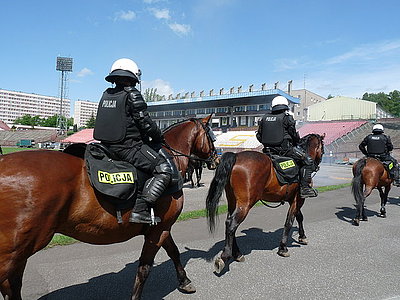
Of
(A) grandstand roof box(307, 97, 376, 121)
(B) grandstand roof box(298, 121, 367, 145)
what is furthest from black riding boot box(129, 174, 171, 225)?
(A) grandstand roof box(307, 97, 376, 121)

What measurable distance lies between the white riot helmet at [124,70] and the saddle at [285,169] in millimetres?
3141

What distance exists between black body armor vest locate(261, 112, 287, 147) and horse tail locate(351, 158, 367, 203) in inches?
148

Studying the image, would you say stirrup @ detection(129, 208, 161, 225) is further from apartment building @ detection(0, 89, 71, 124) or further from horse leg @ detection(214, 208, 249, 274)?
apartment building @ detection(0, 89, 71, 124)

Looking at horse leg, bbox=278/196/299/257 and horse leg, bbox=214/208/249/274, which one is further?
horse leg, bbox=278/196/299/257

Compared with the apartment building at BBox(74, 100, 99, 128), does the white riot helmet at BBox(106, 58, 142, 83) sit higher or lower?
lower

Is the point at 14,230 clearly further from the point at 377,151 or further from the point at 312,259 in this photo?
the point at 377,151

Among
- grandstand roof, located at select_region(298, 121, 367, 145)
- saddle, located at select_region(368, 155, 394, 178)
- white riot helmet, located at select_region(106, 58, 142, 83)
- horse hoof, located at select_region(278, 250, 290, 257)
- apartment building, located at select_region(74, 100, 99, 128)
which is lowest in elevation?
horse hoof, located at select_region(278, 250, 290, 257)

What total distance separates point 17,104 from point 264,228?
180071mm

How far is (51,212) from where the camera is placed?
2592 mm

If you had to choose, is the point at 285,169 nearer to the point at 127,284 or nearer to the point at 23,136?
the point at 127,284

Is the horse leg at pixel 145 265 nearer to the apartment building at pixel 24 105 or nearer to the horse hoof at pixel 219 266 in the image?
the horse hoof at pixel 219 266

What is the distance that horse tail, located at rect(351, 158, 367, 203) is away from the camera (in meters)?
7.93

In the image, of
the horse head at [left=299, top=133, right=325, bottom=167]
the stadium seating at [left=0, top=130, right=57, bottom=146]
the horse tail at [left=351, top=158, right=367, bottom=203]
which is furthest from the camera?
the stadium seating at [left=0, top=130, right=57, bottom=146]

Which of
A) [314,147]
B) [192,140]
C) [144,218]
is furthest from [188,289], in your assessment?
[314,147]
